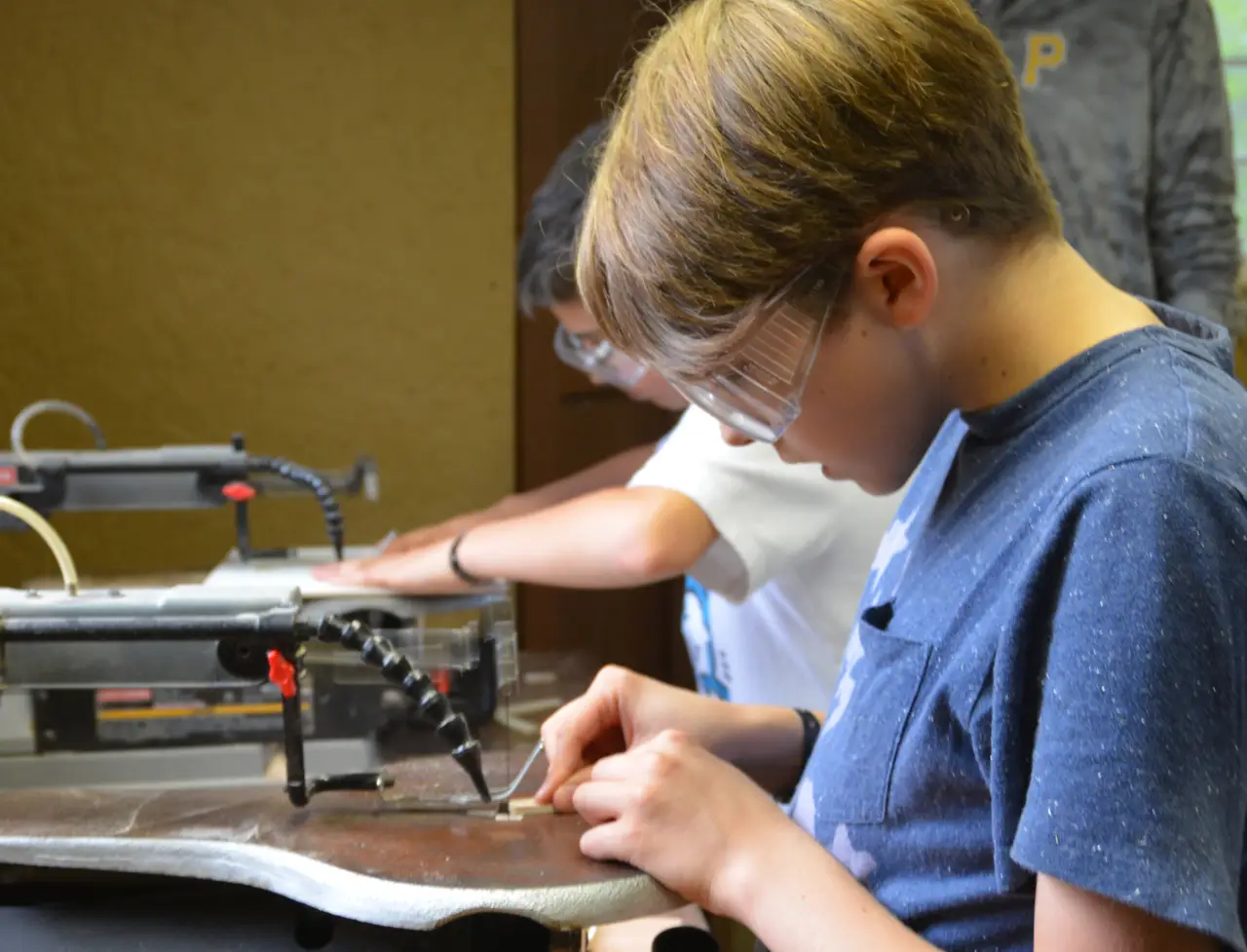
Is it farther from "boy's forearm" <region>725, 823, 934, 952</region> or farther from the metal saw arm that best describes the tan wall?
"boy's forearm" <region>725, 823, 934, 952</region>

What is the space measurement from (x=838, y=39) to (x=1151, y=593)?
1.04 feet

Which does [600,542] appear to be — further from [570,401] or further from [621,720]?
[570,401]

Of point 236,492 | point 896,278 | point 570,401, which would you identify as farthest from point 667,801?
point 570,401

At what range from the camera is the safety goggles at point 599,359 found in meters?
1.36

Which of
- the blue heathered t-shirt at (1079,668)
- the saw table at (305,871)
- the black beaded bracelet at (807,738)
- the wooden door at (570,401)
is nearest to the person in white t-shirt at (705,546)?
the black beaded bracelet at (807,738)

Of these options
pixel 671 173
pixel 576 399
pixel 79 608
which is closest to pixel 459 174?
pixel 576 399

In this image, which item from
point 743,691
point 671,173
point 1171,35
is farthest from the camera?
point 1171,35

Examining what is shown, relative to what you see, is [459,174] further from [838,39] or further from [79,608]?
[838,39]

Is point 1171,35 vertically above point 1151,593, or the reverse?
point 1171,35

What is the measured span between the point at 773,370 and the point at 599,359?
804 millimetres

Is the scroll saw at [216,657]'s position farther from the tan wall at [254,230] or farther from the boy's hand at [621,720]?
the tan wall at [254,230]

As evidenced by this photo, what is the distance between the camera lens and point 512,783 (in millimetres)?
917

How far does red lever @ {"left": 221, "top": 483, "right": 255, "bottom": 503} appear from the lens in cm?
A: 144

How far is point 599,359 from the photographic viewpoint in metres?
1.43
